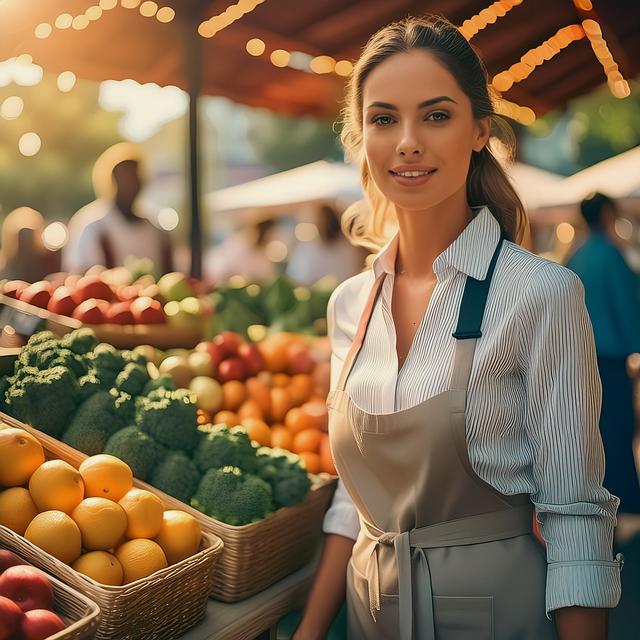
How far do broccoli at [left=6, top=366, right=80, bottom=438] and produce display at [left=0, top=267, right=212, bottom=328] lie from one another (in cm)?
62

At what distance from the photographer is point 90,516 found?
4.67ft

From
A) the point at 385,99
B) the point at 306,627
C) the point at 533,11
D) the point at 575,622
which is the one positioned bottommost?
the point at 306,627

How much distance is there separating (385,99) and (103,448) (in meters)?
1.08

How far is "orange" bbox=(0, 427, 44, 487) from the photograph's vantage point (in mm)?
Result: 1498

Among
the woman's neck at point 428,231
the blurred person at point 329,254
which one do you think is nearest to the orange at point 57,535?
the woman's neck at point 428,231

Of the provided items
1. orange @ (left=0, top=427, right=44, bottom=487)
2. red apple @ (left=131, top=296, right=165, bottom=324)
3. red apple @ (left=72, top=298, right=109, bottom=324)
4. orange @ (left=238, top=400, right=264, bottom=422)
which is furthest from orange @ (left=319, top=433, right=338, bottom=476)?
orange @ (left=0, top=427, right=44, bottom=487)

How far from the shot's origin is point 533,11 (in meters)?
4.15

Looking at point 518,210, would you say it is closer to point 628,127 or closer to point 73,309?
point 73,309

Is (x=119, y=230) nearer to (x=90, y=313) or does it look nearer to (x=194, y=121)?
(x=194, y=121)

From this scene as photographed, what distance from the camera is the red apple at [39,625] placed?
1123mm

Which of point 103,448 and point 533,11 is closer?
point 103,448

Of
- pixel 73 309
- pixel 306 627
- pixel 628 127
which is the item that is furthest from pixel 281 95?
pixel 628 127

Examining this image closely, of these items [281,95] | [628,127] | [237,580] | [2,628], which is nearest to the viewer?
[2,628]

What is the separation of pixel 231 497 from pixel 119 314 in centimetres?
97
